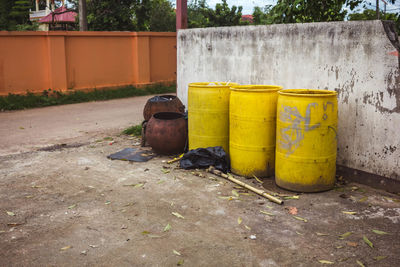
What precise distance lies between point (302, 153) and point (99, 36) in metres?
10.4

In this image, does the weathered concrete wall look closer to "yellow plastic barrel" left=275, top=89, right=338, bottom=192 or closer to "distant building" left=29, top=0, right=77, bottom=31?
"yellow plastic barrel" left=275, top=89, right=338, bottom=192

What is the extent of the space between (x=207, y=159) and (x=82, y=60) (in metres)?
8.90

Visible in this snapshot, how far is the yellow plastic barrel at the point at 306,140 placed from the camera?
4.27 m

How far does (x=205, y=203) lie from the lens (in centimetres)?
426


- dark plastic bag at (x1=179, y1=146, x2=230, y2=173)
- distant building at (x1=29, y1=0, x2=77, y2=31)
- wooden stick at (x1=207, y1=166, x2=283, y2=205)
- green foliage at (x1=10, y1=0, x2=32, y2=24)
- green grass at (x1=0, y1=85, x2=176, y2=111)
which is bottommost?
wooden stick at (x1=207, y1=166, x2=283, y2=205)

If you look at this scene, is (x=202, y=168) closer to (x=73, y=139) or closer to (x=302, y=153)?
(x=302, y=153)

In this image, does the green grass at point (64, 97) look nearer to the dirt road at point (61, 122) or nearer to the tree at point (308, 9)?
the dirt road at point (61, 122)

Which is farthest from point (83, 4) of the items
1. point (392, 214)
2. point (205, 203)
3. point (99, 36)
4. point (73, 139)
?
point (392, 214)

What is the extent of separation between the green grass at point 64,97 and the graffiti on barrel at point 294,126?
28.9 feet

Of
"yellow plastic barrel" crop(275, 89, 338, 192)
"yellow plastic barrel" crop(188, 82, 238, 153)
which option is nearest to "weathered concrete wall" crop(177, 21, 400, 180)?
"yellow plastic barrel" crop(275, 89, 338, 192)

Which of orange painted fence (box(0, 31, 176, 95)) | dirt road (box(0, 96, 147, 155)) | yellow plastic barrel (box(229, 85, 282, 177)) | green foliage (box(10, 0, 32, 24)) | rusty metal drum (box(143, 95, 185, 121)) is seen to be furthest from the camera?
green foliage (box(10, 0, 32, 24))

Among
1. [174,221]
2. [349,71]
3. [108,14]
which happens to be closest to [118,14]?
[108,14]

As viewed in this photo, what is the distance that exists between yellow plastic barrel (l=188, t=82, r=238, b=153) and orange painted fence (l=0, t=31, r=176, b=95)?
7947mm

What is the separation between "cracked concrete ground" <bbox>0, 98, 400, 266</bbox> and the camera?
126 inches
